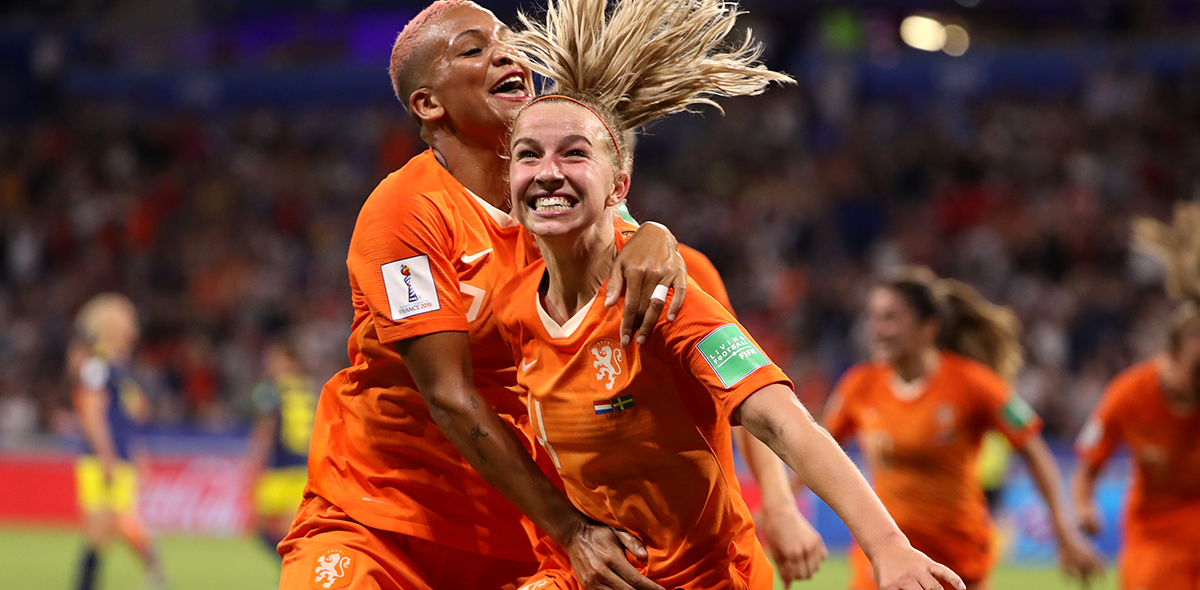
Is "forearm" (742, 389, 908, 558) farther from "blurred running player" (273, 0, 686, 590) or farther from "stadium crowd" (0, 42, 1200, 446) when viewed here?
"stadium crowd" (0, 42, 1200, 446)

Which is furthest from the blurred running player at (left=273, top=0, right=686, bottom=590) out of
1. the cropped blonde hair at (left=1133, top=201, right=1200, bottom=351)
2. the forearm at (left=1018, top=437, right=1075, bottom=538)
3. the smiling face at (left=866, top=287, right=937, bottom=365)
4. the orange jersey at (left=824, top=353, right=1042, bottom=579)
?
the cropped blonde hair at (left=1133, top=201, right=1200, bottom=351)

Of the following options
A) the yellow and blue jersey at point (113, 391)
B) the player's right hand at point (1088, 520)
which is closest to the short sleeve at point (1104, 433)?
the player's right hand at point (1088, 520)

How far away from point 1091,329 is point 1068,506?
281cm

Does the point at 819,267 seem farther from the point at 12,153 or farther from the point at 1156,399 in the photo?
the point at 12,153

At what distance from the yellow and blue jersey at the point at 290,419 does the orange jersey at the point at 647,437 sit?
7.66 metres

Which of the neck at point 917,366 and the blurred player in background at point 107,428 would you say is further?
the blurred player in background at point 107,428

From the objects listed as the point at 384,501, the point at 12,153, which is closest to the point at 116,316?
the point at 384,501

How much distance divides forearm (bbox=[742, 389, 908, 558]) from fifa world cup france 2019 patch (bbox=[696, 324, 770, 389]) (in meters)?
0.07

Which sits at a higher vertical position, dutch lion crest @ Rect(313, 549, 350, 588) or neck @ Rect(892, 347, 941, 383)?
neck @ Rect(892, 347, 941, 383)

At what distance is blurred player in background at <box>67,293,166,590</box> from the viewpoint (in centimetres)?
982

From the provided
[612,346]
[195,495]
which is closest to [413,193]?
[612,346]

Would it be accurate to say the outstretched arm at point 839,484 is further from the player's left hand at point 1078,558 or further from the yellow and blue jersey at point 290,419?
the yellow and blue jersey at point 290,419

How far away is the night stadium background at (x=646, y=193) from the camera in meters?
14.0

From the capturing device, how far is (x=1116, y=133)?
1594cm
